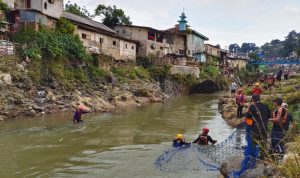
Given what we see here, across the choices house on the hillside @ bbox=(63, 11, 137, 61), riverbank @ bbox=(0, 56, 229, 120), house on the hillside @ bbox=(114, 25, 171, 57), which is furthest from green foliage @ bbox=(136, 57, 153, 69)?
riverbank @ bbox=(0, 56, 229, 120)

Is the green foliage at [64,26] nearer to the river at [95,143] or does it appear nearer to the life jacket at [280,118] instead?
the river at [95,143]

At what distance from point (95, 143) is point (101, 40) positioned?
28.9 m

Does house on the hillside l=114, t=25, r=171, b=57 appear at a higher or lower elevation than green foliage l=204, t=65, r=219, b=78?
higher

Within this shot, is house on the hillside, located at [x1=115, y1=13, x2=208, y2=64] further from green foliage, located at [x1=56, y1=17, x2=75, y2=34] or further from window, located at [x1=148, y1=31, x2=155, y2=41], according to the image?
green foliage, located at [x1=56, y1=17, x2=75, y2=34]

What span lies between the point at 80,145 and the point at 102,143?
4.01 ft

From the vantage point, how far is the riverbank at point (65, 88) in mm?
28016

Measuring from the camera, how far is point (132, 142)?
65.1ft

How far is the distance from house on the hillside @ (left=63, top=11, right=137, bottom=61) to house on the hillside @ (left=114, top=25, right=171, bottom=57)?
5.93ft

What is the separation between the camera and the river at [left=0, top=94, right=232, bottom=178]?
1404cm

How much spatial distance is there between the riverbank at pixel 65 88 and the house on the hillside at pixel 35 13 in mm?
4178

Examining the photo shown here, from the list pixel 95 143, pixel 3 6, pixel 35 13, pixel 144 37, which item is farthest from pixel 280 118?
pixel 144 37

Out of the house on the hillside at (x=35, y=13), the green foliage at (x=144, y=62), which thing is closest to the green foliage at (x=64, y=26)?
the house on the hillside at (x=35, y=13)

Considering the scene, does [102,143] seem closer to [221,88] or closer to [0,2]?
[0,2]

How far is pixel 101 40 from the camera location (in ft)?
153
